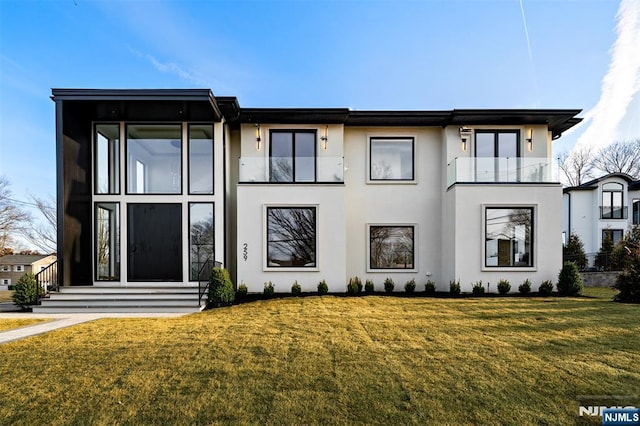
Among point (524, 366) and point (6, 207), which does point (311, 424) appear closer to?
point (524, 366)

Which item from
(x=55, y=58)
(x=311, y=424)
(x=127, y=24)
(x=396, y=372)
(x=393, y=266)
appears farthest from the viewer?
(x=55, y=58)

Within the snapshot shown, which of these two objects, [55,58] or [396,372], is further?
[55,58]

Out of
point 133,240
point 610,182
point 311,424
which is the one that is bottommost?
point 311,424

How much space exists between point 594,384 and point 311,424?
3.08 m

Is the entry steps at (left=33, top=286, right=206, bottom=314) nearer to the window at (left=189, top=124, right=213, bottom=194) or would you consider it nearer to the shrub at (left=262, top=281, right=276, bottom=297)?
the shrub at (left=262, top=281, right=276, bottom=297)

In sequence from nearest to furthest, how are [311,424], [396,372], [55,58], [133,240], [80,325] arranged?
1. [311,424]
2. [396,372]
3. [80,325]
4. [133,240]
5. [55,58]

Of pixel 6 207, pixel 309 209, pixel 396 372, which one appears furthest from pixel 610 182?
pixel 6 207

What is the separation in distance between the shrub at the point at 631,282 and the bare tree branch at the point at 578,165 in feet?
90.0

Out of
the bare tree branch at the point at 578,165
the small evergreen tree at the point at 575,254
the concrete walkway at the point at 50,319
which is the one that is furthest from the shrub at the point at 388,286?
→ the bare tree branch at the point at 578,165

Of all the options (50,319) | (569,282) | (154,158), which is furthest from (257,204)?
(569,282)

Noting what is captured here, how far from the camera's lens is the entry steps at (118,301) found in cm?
771

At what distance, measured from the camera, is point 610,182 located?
20.3m

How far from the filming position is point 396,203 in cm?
1030

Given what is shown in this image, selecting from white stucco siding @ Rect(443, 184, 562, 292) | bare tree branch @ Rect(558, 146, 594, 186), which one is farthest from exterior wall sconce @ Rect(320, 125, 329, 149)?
bare tree branch @ Rect(558, 146, 594, 186)
